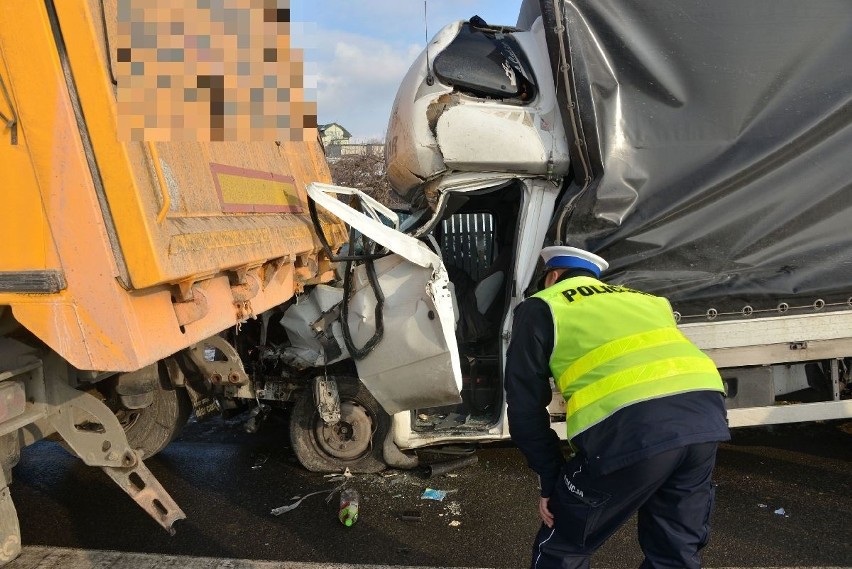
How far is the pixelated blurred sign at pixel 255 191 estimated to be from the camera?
8.52 ft

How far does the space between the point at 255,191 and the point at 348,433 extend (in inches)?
73.3

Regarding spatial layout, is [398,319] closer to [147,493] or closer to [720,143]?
[147,493]

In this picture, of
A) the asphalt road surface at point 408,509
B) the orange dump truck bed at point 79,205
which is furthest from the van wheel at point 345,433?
the orange dump truck bed at point 79,205

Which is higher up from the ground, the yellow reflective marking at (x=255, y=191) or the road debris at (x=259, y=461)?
the yellow reflective marking at (x=255, y=191)

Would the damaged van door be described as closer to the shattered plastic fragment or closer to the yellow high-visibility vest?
the shattered plastic fragment

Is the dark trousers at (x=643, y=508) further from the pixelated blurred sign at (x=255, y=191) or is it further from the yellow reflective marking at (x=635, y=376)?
the pixelated blurred sign at (x=255, y=191)

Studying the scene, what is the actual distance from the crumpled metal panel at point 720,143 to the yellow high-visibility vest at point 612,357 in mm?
A: 1467

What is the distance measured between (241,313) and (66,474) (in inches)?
100

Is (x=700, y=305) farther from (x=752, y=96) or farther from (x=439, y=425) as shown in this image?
(x=439, y=425)

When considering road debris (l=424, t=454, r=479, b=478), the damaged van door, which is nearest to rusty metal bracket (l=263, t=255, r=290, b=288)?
the damaged van door

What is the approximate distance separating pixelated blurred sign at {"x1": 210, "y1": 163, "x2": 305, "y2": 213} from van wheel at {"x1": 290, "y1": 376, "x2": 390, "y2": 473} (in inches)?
49.4

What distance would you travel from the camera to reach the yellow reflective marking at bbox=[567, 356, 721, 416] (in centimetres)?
186

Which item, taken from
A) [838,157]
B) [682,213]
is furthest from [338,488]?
[838,157]

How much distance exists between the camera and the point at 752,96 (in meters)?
3.24
